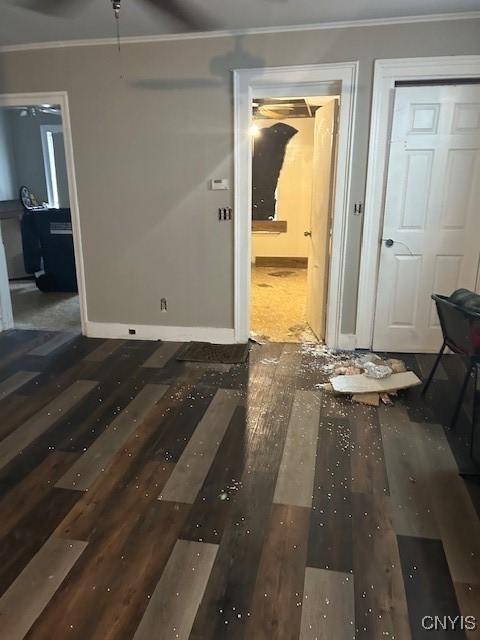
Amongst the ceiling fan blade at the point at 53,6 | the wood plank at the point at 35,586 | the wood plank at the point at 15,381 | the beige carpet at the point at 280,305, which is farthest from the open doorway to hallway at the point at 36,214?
the wood plank at the point at 35,586

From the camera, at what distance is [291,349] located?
399 centimetres

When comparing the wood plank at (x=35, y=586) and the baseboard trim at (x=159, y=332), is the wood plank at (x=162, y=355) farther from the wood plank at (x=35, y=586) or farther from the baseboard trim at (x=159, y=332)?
the wood plank at (x=35, y=586)

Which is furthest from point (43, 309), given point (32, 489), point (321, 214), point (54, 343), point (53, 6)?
point (32, 489)

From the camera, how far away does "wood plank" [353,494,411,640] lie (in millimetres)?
1519

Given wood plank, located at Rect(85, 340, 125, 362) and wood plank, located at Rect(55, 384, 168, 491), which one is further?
wood plank, located at Rect(85, 340, 125, 362)

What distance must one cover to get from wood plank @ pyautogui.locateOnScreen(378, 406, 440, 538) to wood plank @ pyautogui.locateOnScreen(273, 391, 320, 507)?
39 centimetres

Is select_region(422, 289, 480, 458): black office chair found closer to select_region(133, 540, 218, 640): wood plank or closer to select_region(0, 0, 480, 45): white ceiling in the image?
select_region(133, 540, 218, 640): wood plank

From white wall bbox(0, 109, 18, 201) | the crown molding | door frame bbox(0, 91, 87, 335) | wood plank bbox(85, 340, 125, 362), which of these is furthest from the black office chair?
white wall bbox(0, 109, 18, 201)

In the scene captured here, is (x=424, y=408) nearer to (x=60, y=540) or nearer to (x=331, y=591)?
(x=331, y=591)

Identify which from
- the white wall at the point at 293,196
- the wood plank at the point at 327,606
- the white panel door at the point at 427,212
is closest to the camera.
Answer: the wood plank at the point at 327,606

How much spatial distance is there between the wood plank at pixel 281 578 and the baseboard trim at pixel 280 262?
5802 millimetres

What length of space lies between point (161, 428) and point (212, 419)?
310 mm

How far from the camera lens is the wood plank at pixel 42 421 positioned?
252 cm

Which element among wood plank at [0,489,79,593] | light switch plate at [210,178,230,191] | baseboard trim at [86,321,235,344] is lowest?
wood plank at [0,489,79,593]
